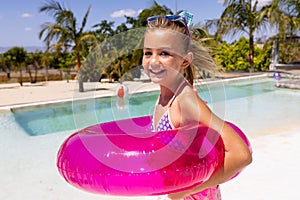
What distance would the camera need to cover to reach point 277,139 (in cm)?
515

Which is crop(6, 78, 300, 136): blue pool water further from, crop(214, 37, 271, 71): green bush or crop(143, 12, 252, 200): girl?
crop(214, 37, 271, 71): green bush

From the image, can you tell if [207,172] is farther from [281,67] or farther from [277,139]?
[281,67]

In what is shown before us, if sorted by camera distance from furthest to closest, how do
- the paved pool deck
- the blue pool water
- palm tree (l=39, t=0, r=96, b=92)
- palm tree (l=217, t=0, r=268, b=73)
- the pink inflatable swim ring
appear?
palm tree (l=217, t=0, r=268, b=73)
palm tree (l=39, t=0, r=96, b=92)
the blue pool water
the paved pool deck
the pink inflatable swim ring

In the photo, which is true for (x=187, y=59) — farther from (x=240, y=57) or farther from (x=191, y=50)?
(x=240, y=57)

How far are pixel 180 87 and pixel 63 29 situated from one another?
10900 millimetres

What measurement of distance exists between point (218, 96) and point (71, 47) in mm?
10947

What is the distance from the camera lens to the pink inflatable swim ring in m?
1.41

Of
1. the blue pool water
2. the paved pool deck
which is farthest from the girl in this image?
the blue pool water

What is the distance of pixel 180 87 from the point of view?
1.57 metres

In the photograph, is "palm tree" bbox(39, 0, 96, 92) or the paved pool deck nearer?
the paved pool deck

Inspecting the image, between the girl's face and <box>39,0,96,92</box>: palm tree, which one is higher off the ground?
<box>39,0,96,92</box>: palm tree

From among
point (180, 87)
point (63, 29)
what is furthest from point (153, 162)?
point (63, 29)

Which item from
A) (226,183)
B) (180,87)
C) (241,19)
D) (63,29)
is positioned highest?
(241,19)

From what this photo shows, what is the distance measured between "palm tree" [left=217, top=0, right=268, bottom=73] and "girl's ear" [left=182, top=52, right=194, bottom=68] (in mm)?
16498
